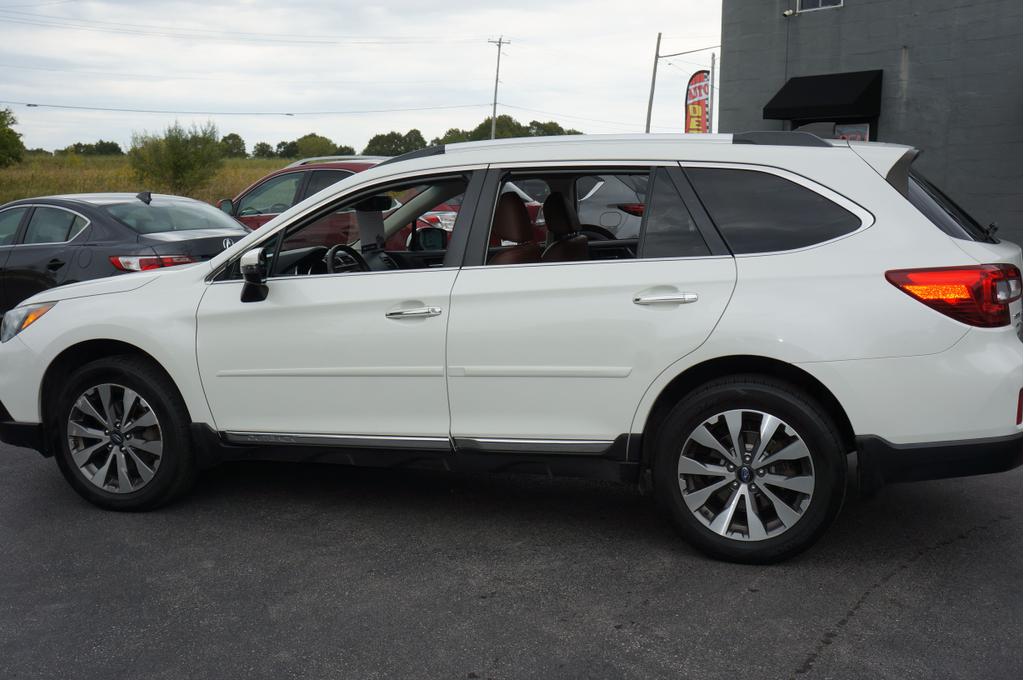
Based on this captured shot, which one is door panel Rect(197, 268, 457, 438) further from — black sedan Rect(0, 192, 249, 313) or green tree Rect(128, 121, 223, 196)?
green tree Rect(128, 121, 223, 196)

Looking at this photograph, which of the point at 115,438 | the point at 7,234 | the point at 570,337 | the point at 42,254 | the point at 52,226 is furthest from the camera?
the point at 7,234

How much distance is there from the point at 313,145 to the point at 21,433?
375 ft

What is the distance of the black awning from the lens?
62.7 feet

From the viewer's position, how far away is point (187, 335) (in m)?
5.02

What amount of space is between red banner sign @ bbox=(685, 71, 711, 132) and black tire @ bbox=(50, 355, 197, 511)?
24.3m

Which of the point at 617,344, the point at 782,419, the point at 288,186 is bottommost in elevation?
the point at 782,419

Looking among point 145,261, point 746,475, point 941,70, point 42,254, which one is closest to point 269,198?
point 42,254

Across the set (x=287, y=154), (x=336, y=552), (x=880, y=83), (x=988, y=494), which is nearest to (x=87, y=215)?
(x=336, y=552)

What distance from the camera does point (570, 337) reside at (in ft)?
14.4

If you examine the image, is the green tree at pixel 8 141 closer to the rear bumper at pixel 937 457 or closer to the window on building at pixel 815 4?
the window on building at pixel 815 4

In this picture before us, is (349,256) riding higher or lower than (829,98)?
lower

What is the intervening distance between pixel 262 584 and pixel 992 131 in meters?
17.3

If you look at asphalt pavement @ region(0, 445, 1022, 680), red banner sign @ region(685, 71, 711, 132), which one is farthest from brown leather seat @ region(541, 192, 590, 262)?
red banner sign @ region(685, 71, 711, 132)

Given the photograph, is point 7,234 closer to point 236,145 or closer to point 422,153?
point 422,153
